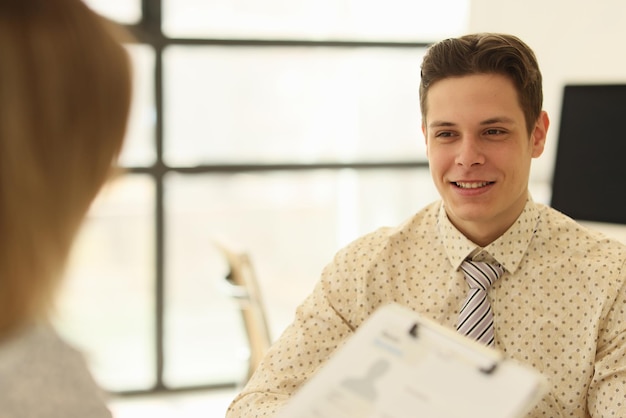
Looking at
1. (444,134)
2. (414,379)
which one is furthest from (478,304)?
(414,379)

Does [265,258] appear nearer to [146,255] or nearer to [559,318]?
[146,255]

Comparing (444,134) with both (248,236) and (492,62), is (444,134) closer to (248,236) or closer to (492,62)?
(492,62)

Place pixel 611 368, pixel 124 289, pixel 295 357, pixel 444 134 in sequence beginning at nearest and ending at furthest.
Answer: pixel 611 368 → pixel 295 357 → pixel 444 134 → pixel 124 289

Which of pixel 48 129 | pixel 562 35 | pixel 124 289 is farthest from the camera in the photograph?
pixel 124 289

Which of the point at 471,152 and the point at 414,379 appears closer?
the point at 414,379

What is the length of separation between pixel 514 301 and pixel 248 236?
8.54 feet

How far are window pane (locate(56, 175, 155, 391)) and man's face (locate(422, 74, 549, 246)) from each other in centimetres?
244

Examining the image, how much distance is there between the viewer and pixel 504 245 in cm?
163

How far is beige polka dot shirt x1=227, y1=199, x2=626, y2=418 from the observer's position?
152 centimetres

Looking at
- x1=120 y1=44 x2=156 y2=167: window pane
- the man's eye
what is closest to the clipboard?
the man's eye

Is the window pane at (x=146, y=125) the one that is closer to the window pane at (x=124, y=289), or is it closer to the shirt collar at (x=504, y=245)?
the window pane at (x=124, y=289)

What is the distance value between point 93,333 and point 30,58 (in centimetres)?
342

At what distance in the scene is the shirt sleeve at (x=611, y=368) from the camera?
145cm

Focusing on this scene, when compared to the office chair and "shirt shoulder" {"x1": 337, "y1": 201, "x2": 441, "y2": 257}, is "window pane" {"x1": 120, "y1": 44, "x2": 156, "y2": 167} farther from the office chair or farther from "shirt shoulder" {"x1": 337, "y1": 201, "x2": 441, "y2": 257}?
"shirt shoulder" {"x1": 337, "y1": 201, "x2": 441, "y2": 257}
